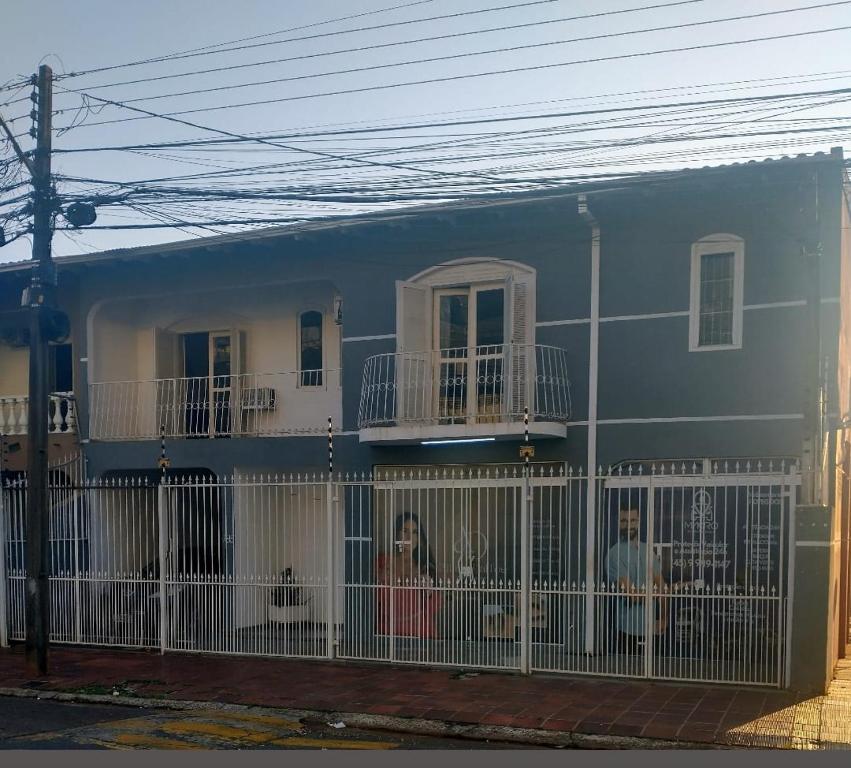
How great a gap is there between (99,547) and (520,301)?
705 cm

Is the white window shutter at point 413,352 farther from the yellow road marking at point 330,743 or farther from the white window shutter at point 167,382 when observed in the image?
the yellow road marking at point 330,743

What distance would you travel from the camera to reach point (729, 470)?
12.1 m

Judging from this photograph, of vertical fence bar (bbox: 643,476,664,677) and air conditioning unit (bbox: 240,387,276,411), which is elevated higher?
air conditioning unit (bbox: 240,387,276,411)

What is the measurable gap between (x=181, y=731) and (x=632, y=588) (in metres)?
4.68

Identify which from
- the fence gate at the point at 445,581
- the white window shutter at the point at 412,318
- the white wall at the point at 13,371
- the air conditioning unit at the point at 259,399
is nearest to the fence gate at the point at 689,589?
the fence gate at the point at 445,581

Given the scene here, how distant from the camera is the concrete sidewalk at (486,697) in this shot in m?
8.59

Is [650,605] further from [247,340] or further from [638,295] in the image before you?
[247,340]

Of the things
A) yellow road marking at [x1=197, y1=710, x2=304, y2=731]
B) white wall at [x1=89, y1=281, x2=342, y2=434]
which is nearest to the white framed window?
white wall at [x1=89, y1=281, x2=342, y2=434]

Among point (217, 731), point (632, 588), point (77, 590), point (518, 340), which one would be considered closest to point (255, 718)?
point (217, 731)

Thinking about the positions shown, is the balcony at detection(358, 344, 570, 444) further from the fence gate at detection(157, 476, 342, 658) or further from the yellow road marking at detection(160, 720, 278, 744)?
the yellow road marking at detection(160, 720, 278, 744)

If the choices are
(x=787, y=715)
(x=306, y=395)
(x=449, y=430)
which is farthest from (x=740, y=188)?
(x=306, y=395)

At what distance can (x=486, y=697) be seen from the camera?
32.6ft

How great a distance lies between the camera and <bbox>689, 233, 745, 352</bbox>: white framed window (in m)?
12.1

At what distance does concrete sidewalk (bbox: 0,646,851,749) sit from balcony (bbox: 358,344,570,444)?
10.1 feet
